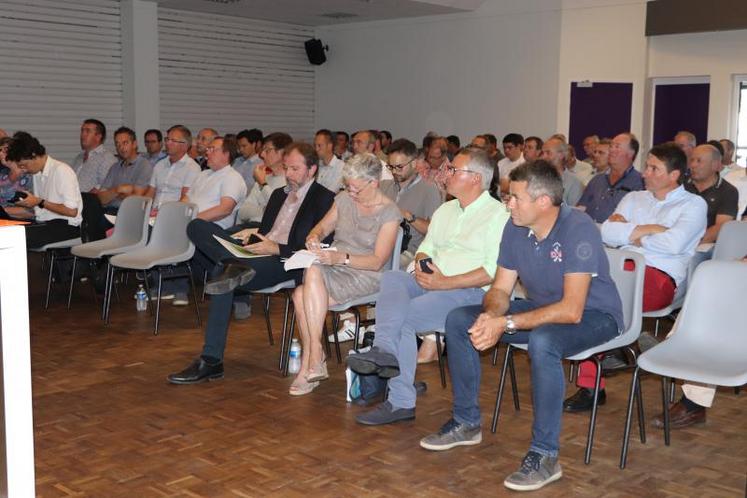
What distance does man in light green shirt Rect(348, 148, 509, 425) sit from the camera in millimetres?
3885

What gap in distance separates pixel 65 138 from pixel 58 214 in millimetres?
5487

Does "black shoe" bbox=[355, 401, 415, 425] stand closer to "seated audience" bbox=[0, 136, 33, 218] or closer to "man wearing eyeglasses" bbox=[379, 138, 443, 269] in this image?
"man wearing eyeglasses" bbox=[379, 138, 443, 269]

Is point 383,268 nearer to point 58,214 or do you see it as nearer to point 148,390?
point 148,390

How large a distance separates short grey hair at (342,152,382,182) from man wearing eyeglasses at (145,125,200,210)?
3154 millimetres

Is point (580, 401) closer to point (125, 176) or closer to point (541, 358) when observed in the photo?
point (541, 358)

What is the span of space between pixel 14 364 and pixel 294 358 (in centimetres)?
304

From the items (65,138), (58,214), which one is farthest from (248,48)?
(58,214)

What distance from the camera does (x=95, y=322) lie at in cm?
599

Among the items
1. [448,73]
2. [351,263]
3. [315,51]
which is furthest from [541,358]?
[315,51]

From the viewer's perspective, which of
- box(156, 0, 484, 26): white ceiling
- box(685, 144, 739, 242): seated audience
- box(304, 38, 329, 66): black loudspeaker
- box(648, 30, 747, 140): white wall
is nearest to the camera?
box(685, 144, 739, 242): seated audience

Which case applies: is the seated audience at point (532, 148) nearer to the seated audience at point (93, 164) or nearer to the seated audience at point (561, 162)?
the seated audience at point (561, 162)

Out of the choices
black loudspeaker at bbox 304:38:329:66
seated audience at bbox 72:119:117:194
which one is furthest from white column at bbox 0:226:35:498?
black loudspeaker at bbox 304:38:329:66

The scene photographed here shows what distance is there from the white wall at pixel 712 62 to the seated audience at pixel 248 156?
540 cm

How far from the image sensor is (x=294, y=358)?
15.5 ft
